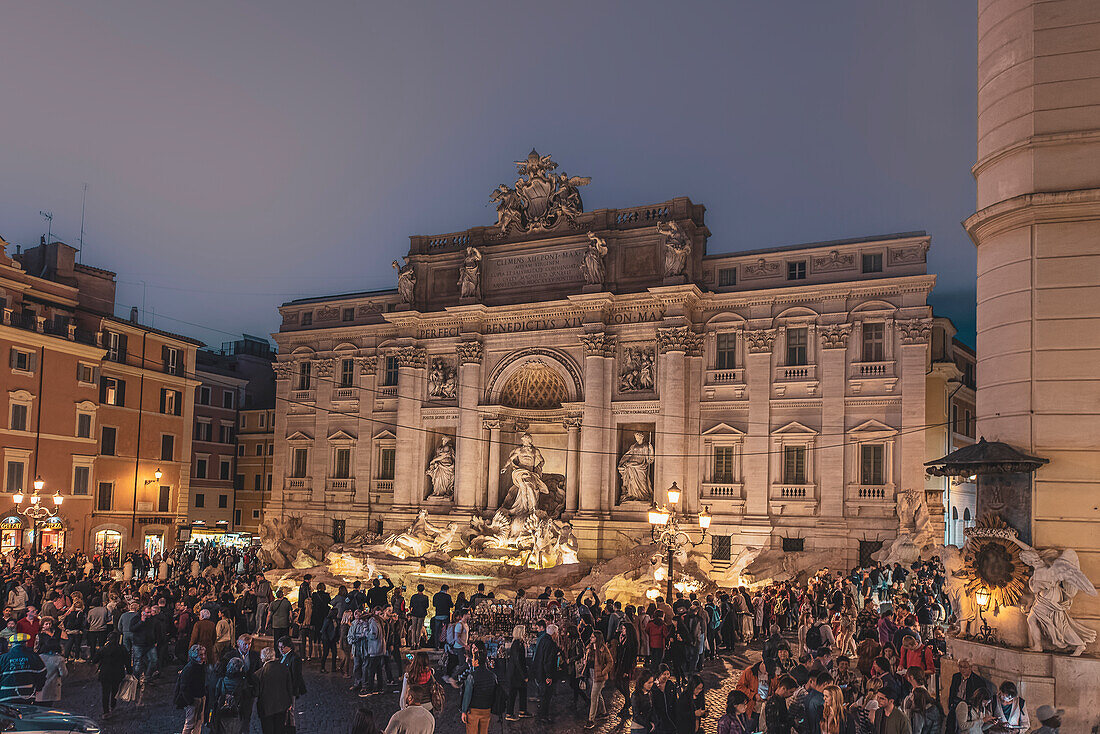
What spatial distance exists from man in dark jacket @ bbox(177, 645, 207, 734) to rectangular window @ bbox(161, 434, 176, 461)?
35.3 metres

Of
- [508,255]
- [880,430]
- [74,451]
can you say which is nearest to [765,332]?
[880,430]

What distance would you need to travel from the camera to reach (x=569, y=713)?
1515 cm

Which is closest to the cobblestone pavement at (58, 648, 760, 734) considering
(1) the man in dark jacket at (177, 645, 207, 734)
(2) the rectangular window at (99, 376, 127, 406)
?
(1) the man in dark jacket at (177, 645, 207, 734)

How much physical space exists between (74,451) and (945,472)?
36.2 metres

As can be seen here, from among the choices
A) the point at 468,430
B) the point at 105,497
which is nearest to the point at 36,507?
the point at 105,497

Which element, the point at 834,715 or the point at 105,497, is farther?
the point at 105,497

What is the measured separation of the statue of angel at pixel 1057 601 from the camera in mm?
12719

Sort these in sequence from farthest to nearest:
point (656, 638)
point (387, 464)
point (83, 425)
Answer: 1. point (387, 464)
2. point (83, 425)
3. point (656, 638)

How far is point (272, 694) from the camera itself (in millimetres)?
10914

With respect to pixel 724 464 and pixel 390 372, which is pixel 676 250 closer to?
pixel 724 464

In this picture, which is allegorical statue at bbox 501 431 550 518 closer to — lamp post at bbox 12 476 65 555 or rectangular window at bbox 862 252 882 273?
rectangular window at bbox 862 252 882 273

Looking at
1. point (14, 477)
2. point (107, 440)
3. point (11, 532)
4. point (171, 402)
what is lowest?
point (11, 532)

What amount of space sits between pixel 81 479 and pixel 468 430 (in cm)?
1709

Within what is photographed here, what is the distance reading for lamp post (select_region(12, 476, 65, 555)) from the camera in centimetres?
3158
